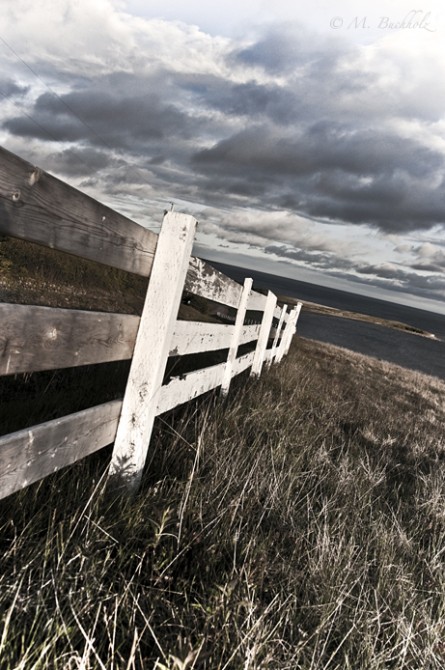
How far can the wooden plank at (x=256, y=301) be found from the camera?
593cm

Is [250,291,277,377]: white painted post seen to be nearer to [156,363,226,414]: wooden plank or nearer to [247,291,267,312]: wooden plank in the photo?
[247,291,267,312]: wooden plank

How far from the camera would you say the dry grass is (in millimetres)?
1652

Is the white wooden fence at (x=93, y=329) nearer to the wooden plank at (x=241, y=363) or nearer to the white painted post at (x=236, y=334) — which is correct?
the white painted post at (x=236, y=334)

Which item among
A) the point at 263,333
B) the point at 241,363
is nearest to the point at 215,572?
the point at 241,363

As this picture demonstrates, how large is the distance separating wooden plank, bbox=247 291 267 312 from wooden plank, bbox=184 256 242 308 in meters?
1.29

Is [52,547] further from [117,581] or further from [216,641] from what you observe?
[216,641]

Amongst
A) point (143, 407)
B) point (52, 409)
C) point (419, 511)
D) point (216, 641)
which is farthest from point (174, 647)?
point (419, 511)

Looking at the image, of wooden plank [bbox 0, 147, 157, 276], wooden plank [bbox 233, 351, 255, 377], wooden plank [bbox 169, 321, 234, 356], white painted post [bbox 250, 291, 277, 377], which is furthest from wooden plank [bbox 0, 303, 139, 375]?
white painted post [bbox 250, 291, 277, 377]

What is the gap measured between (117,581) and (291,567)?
3.02 ft

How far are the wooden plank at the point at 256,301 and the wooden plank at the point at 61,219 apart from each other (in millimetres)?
3512

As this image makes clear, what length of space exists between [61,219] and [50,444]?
100 cm

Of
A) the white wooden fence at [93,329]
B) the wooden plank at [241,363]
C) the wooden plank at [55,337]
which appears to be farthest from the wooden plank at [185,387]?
the wooden plank at [241,363]

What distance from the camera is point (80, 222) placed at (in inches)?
77.0

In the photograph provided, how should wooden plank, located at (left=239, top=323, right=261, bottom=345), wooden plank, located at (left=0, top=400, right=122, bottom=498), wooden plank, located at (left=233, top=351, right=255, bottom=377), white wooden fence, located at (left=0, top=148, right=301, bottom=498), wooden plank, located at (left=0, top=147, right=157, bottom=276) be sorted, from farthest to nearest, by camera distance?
wooden plank, located at (left=239, top=323, right=261, bottom=345)
wooden plank, located at (left=233, top=351, right=255, bottom=377)
wooden plank, located at (left=0, top=400, right=122, bottom=498)
white wooden fence, located at (left=0, top=148, right=301, bottom=498)
wooden plank, located at (left=0, top=147, right=157, bottom=276)
